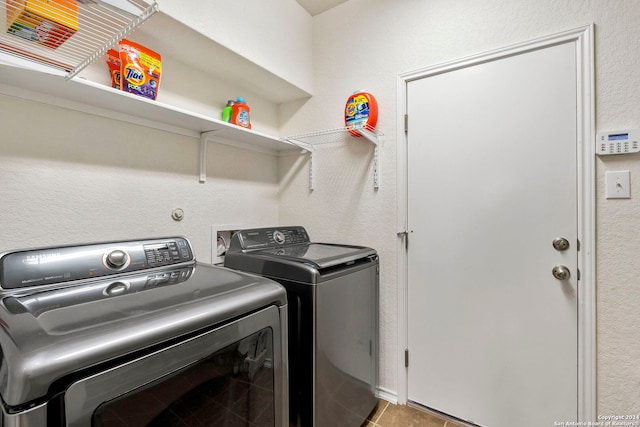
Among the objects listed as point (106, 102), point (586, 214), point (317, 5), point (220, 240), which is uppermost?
point (317, 5)

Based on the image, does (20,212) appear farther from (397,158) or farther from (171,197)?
(397,158)

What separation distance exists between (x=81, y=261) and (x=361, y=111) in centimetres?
166

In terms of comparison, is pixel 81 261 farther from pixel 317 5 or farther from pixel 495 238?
pixel 317 5

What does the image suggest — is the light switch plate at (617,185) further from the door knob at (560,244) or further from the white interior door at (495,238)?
the door knob at (560,244)

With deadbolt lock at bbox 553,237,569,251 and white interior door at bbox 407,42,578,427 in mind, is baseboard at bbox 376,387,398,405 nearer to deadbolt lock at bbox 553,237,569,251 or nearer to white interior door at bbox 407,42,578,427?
white interior door at bbox 407,42,578,427

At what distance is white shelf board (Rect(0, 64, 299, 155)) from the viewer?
3.63ft

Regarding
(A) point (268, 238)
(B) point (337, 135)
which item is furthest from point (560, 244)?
(A) point (268, 238)

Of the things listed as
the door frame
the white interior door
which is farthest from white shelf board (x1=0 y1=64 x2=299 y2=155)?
the door frame

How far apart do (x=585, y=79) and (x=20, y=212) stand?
8.40 feet

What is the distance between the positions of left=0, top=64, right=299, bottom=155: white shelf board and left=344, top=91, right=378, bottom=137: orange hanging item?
611mm

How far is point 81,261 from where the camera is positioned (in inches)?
42.6

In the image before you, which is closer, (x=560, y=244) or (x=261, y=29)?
(x=560, y=244)

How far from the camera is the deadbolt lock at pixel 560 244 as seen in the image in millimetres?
1463

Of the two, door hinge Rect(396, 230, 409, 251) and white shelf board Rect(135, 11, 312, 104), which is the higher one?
white shelf board Rect(135, 11, 312, 104)
